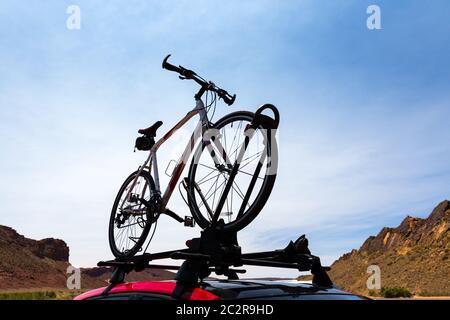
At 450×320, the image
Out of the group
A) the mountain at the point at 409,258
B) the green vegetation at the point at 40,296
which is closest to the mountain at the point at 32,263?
the green vegetation at the point at 40,296

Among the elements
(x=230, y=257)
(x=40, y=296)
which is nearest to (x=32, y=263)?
(x=40, y=296)

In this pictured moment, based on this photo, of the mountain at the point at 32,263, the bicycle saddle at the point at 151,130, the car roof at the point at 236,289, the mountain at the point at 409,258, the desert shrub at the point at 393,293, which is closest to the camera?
the car roof at the point at 236,289

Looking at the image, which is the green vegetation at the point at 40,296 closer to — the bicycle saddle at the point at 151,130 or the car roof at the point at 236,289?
the bicycle saddle at the point at 151,130

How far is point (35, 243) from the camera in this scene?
9931 cm

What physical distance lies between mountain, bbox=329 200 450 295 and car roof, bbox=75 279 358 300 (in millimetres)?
44726

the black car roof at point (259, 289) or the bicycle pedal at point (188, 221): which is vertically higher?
the bicycle pedal at point (188, 221)

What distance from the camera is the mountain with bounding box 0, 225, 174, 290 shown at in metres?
78.1

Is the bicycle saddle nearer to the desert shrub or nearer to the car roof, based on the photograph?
the car roof

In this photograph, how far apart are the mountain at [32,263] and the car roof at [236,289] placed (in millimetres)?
66637

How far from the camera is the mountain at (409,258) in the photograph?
1967 inches

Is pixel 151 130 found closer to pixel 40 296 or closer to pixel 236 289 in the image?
pixel 236 289
